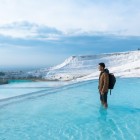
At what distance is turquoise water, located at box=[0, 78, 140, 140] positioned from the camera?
6.44m

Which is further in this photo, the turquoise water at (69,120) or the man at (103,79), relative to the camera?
the man at (103,79)

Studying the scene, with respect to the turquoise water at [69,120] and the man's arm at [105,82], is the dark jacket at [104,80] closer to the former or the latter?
the man's arm at [105,82]

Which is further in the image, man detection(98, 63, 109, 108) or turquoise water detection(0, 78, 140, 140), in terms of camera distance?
man detection(98, 63, 109, 108)

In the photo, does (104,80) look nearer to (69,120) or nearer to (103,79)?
(103,79)

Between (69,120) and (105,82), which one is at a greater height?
(105,82)

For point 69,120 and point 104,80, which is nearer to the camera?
point 69,120

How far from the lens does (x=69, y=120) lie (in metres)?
7.95

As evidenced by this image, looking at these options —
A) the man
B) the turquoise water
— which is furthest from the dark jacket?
the turquoise water

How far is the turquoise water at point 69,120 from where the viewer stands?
6438 millimetres

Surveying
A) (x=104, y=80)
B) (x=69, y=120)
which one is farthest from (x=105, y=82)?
(x=69, y=120)

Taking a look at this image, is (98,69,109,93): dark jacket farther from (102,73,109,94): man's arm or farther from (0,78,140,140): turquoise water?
(0,78,140,140): turquoise water

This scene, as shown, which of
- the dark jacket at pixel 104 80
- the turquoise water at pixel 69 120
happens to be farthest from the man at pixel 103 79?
the turquoise water at pixel 69 120

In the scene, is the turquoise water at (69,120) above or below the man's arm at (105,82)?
below

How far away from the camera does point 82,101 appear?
1139cm
